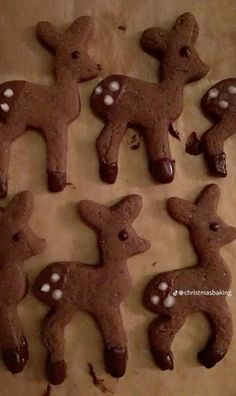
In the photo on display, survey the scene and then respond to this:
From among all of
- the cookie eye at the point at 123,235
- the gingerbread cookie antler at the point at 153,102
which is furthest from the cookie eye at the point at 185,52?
the cookie eye at the point at 123,235

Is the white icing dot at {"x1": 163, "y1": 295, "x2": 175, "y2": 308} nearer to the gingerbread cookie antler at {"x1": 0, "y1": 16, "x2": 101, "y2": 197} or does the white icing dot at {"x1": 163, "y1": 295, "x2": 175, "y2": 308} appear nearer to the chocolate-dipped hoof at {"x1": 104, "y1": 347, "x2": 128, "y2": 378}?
the chocolate-dipped hoof at {"x1": 104, "y1": 347, "x2": 128, "y2": 378}

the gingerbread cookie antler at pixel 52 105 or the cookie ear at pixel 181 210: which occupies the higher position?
the gingerbread cookie antler at pixel 52 105

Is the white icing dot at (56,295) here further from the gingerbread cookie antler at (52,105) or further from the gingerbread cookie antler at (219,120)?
the gingerbread cookie antler at (219,120)

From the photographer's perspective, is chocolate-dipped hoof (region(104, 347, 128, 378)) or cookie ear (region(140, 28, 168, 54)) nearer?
chocolate-dipped hoof (region(104, 347, 128, 378))

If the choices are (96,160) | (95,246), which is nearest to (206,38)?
(96,160)

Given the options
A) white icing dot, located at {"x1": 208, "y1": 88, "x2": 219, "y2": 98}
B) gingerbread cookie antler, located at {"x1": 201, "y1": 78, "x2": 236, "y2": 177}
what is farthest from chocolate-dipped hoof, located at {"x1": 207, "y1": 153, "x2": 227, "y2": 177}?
white icing dot, located at {"x1": 208, "y1": 88, "x2": 219, "y2": 98}

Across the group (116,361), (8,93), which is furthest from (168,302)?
(8,93)
